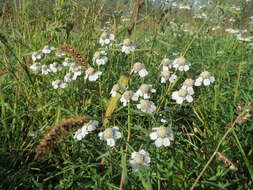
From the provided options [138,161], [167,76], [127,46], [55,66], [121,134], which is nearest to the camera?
[138,161]

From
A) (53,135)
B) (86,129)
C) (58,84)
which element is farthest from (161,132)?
(58,84)

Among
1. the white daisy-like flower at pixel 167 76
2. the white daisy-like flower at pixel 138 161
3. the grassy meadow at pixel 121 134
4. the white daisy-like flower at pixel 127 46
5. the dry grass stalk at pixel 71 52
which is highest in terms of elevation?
the dry grass stalk at pixel 71 52

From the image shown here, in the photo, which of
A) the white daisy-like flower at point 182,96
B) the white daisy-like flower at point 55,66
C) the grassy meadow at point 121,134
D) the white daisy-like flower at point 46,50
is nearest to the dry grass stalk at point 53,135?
the grassy meadow at point 121,134

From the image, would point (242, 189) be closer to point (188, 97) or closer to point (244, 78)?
point (188, 97)

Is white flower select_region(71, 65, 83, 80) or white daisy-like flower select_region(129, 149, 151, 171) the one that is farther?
white flower select_region(71, 65, 83, 80)

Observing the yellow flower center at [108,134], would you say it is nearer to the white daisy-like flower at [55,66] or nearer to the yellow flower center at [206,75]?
the yellow flower center at [206,75]

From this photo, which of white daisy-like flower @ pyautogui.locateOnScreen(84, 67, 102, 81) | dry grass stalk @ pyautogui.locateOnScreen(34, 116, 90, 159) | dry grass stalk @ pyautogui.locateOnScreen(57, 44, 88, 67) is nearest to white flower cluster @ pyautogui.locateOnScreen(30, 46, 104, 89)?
white daisy-like flower @ pyautogui.locateOnScreen(84, 67, 102, 81)

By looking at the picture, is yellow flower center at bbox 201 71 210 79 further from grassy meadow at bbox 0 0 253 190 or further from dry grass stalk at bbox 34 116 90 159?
dry grass stalk at bbox 34 116 90 159

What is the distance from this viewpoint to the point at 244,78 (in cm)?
196

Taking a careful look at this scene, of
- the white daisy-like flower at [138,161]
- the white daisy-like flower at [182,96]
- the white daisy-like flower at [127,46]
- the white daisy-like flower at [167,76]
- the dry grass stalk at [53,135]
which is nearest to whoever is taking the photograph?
the dry grass stalk at [53,135]

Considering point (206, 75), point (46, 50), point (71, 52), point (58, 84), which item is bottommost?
point (58, 84)

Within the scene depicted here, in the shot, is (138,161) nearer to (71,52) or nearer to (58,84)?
(71,52)

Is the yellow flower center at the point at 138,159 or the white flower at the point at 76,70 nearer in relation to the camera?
the yellow flower center at the point at 138,159

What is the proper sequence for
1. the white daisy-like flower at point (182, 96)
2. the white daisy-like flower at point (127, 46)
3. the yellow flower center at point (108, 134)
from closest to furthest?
the yellow flower center at point (108, 134) < the white daisy-like flower at point (182, 96) < the white daisy-like flower at point (127, 46)
